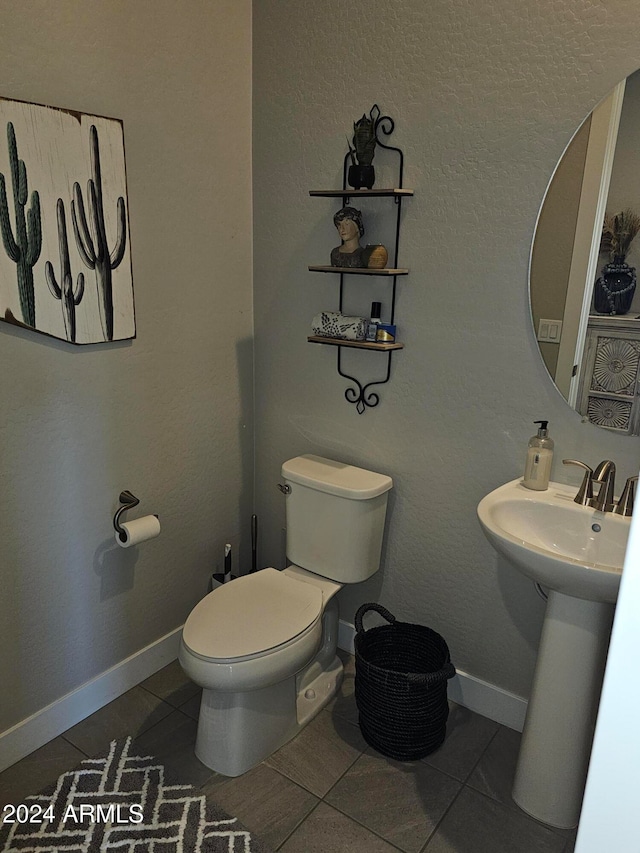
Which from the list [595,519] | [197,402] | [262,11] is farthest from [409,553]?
[262,11]

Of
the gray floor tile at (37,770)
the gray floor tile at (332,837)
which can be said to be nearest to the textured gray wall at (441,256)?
the gray floor tile at (332,837)

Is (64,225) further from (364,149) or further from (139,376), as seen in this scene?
(364,149)

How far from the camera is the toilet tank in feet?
6.96

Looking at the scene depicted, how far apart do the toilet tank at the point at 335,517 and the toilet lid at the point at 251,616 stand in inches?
5.4

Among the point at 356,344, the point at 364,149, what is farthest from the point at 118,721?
the point at 364,149

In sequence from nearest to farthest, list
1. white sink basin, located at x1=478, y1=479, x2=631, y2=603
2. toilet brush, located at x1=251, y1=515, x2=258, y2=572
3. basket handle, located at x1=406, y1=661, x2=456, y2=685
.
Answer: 1. white sink basin, located at x1=478, y1=479, x2=631, y2=603
2. basket handle, located at x1=406, y1=661, x2=456, y2=685
3. toilet brush, located at x1=251, y1=515, x2=258, y2=572

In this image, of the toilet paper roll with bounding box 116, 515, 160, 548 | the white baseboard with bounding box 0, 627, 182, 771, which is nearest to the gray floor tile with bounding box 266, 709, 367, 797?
the white baseboard with bounding box 0, 627, 182, 771

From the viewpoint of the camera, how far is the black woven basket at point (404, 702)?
1.91 m

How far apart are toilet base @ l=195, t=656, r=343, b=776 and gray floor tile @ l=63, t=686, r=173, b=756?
0.81 feet

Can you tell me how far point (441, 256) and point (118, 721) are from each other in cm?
184

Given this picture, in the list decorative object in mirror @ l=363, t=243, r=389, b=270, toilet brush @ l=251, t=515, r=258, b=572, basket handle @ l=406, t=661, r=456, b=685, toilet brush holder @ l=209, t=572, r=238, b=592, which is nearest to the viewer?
basket handle @ l=406, t=661, r=456, b=685

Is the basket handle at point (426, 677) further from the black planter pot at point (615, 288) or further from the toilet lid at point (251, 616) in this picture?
the black planter pot at point (615, 288)

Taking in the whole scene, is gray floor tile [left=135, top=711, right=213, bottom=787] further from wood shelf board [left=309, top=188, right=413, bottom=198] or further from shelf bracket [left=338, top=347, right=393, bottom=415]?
wood shelf board [left=309, top=188, right=413, bottom=198]

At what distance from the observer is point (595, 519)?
1.66m
